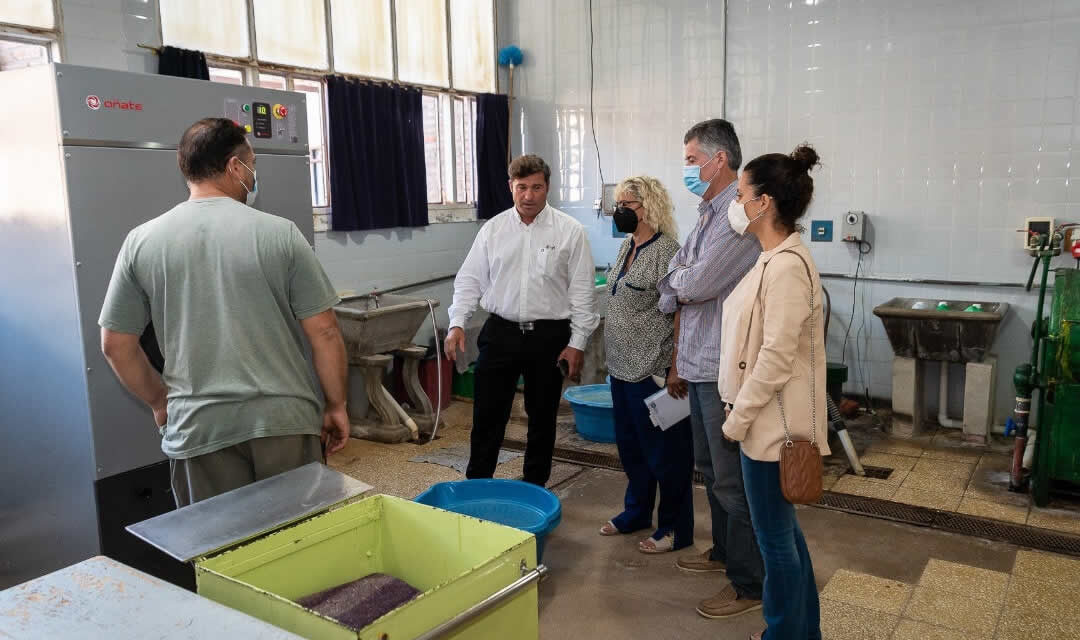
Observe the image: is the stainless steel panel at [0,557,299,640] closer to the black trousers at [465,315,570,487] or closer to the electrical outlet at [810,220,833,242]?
the black trousers at [465,315,570,487]

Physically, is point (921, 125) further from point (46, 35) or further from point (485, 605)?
point (46, 35)

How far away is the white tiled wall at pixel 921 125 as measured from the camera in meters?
4.64

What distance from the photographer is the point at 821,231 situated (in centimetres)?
535

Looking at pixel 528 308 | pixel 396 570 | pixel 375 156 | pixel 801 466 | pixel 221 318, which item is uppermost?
pixel 375 156

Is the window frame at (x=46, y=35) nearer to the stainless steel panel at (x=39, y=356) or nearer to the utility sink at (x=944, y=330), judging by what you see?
the stainless steel panel at (x=39, y=356)

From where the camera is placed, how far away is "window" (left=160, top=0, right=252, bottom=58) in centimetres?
433

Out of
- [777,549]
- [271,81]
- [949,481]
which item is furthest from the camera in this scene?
[271,81]

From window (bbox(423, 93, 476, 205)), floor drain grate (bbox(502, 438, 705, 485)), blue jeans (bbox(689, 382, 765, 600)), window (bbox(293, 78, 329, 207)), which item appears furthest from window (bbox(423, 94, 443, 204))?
blue jeans (bbox(689, 382, 765, 600))

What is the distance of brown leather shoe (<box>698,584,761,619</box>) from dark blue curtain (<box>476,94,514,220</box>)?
429 centimetres

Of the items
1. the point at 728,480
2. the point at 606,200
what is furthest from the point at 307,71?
the point at 728,480

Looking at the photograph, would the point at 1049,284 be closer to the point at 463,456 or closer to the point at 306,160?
the point at 463,456

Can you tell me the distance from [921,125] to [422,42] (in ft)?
11.5

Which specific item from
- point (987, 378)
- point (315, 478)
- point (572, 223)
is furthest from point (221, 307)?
point (987, 378)

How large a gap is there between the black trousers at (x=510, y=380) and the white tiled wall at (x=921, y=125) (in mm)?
2616
